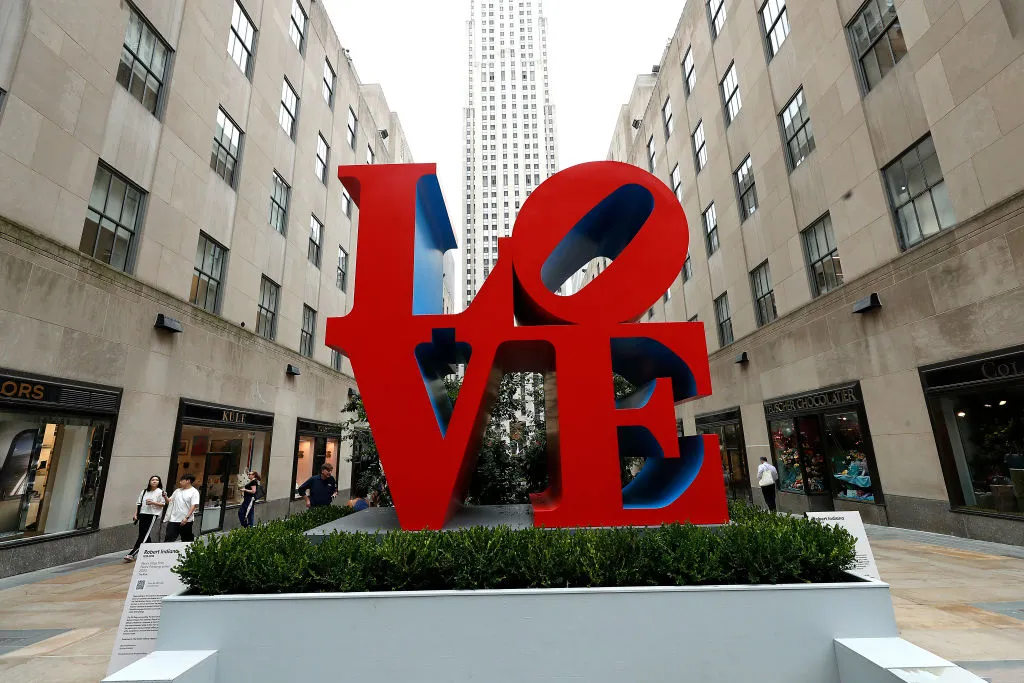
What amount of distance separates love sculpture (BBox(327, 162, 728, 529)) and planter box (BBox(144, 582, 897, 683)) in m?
2.22

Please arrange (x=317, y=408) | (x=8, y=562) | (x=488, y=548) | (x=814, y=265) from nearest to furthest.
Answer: (x=488, y=548), (x=8, y=562), (x=814, y=265), (x=317, y=408)

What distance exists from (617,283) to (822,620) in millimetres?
4735

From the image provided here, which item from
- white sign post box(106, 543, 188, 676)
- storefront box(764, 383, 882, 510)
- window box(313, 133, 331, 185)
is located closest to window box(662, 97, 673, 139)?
storefront box(764, 383, 882, 510)

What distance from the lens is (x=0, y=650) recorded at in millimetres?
5570

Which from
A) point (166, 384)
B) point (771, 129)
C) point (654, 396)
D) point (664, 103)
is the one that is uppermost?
point (664, 103)

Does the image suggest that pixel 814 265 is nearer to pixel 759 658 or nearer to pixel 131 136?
pixel 759 658

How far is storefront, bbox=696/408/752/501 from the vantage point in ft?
64.8

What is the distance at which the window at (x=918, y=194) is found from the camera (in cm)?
1125

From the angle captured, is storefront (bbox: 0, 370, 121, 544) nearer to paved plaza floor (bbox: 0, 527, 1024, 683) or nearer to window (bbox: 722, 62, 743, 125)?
paved plaza floor (bbox: 0, 527, 1024, 683)

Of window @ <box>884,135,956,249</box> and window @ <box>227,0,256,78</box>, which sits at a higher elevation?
window @ <box>227,0,256,78</box>

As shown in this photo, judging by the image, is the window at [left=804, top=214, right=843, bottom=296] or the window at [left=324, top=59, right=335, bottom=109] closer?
the window at [left=804, top=214, right=843, bottom=296]

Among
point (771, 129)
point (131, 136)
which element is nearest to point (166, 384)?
point (131, 136)

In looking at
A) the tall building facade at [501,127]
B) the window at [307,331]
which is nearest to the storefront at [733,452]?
the window at [307,331]

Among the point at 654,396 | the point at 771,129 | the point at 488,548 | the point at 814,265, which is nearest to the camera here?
the point at 488,548
